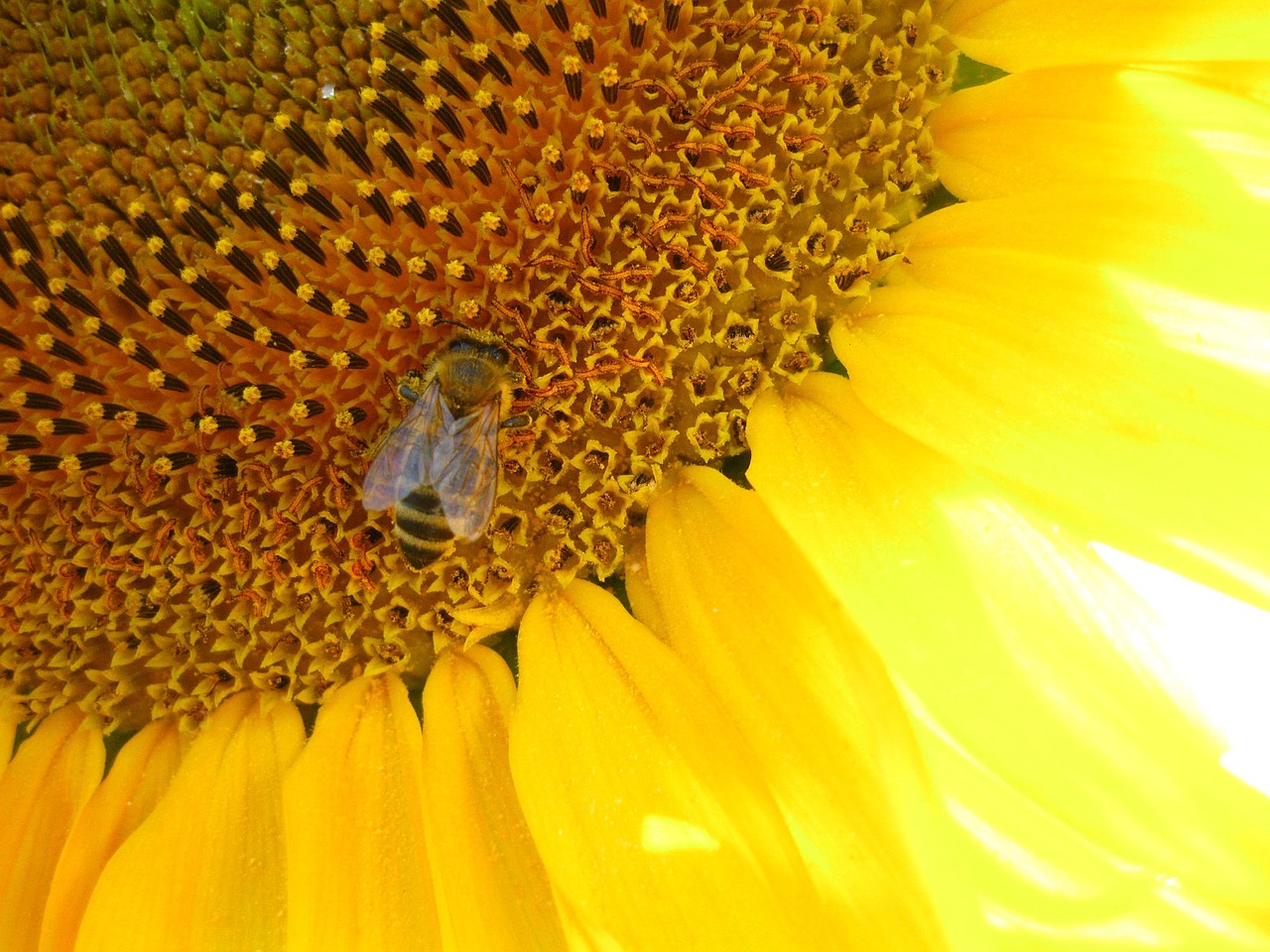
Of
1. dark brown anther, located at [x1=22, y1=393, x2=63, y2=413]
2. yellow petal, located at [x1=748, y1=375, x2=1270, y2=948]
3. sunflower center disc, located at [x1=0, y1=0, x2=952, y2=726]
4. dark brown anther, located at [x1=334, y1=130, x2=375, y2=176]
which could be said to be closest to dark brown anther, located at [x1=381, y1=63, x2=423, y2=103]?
sunflower center disc, located at [x1=0, y1=0, x2=952, y2=726]

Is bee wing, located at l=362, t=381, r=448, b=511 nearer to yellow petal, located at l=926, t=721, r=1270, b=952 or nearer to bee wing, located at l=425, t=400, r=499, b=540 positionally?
bee wing, located at l=425, t=400, r=499, b=540

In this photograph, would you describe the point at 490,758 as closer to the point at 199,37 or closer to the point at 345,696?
the point at 345,696

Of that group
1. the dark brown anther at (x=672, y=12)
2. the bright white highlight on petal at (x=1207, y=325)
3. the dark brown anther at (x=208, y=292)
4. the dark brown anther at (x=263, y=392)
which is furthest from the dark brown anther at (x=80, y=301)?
the bright white highlight on petal at (x=1207, y=325)

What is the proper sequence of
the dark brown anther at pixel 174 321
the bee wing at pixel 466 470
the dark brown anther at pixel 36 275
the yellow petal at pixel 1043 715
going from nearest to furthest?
the yellow petal at pixel 1043 715 → the bee wing at pixel 466 470 → the dark brown anther at pixel 174 321 → the dark brown anther at pixel 36 275

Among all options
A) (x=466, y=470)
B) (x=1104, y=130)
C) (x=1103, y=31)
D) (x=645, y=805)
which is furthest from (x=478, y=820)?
(x=1103, y=31)

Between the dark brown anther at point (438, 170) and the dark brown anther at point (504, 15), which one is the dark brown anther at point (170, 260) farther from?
the dark brown anther at point (504, 15)

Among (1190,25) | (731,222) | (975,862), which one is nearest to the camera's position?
(975,862)

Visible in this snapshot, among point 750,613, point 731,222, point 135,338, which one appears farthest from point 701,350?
point 135,338
